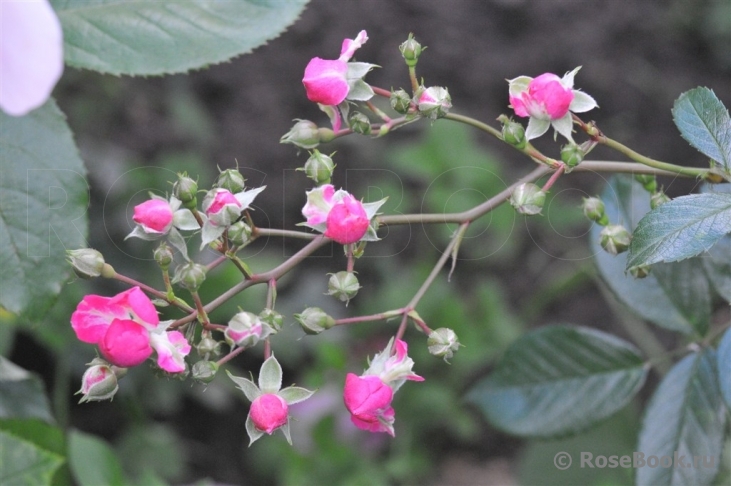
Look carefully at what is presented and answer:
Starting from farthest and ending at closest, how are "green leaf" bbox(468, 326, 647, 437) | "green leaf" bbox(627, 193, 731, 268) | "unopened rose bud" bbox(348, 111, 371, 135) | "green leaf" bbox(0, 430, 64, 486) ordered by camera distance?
"green leaf" bbox(468, 326, 647, 437) < "green leaf" bbox(0, 430, 64, 486) < "unopened rose bud" bbox(348, 111, 371, 135) < "green leaf" bbox(627, 193, 731, 268)

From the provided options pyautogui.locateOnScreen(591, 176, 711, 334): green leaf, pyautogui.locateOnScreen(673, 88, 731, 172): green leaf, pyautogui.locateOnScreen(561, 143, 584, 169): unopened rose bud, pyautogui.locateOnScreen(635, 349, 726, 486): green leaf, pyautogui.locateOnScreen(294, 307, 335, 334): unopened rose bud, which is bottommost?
pyautogui.locateOnScreen(635, 349, 726, 486): green leaf

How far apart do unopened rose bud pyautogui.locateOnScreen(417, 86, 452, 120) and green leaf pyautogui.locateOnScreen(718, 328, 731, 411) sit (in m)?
0.42

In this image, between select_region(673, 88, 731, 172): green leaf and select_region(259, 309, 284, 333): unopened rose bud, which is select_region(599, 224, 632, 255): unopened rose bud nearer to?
select_region(673, 88, 731, 172): green leaf

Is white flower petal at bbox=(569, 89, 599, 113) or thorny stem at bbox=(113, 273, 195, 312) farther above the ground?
white flower petal at bbox=(569, 89, 599, 113)

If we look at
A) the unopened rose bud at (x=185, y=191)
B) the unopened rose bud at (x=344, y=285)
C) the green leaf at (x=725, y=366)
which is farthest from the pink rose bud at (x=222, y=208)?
the green leaf at (x=725, y=366)

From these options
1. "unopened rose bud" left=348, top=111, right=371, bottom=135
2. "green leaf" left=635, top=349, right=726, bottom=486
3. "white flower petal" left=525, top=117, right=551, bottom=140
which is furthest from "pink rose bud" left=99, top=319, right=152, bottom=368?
"green leaf" left=635, top=349, right=726, bottom=486

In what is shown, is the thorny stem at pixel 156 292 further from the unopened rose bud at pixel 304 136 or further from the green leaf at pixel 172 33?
the green leaf at pixel 172 33

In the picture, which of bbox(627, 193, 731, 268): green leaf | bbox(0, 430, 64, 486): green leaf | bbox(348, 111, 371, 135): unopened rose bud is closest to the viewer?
bbox(627, 193, 731, 268): green leaf

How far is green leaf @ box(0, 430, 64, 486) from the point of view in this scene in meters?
0.97

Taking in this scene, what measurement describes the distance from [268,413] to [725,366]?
0.52 metres

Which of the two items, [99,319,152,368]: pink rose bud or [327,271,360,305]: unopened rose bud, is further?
[327,271,360,305]: unopened rose bud

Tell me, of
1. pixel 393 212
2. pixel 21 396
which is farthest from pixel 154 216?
pixel 393 212

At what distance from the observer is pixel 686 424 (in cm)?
102

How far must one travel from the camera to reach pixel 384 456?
6.25ft
